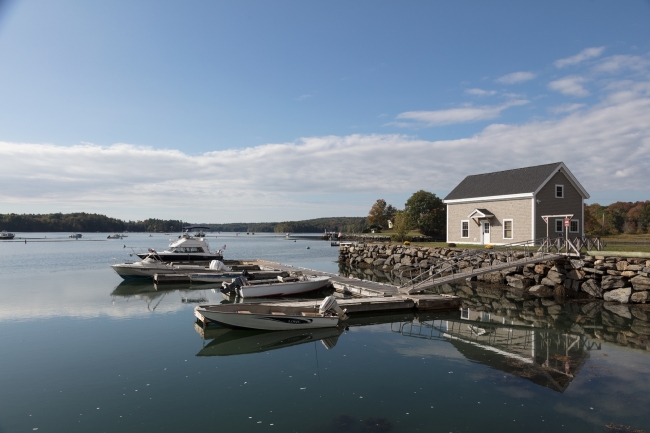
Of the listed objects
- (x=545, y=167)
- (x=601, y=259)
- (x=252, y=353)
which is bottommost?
(x=252, y=353)

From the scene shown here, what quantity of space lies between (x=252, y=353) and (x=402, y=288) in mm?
10238

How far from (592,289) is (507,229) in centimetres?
998

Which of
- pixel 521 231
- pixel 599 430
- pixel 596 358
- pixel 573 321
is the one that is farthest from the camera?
pixel 521 231

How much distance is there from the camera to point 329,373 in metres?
10.7

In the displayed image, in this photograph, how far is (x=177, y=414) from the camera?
823 centimetres

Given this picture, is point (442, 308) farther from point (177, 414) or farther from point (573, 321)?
point (177, 414)

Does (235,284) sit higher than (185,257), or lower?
lower

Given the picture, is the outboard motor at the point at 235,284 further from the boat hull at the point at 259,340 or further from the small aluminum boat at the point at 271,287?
the boat hull at the point at 259,340

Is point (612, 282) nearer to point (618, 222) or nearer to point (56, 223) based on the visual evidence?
point (618, 222)

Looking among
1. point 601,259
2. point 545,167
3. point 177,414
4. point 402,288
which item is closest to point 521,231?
point 545,167

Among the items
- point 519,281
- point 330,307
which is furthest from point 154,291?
point 519,281

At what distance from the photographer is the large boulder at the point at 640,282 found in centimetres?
2020

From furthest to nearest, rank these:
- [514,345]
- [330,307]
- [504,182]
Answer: [504,182] → [330,307] → [514,345]

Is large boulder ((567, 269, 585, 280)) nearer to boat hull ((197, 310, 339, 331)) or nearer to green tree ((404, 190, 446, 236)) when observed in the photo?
boat hull ((197, 310, 339, 331))
